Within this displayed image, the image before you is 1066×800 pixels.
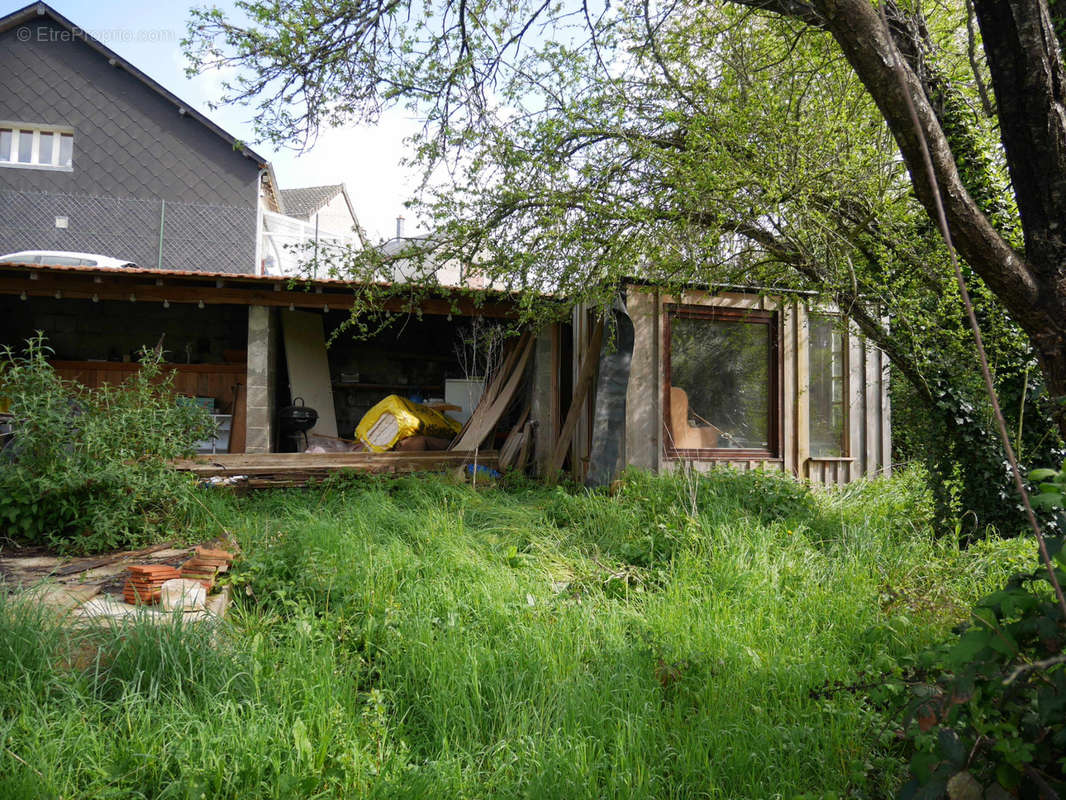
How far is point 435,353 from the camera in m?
12.0

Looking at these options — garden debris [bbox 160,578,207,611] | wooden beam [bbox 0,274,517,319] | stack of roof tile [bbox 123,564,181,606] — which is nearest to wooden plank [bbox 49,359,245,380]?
wooden beam [bbox 0,274,517,319]

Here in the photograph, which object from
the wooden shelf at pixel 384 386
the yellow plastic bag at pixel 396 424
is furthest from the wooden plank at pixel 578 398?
the wooden shelf at pixel 384 386

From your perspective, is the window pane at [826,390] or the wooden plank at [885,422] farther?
the wooden plank at [885,422]

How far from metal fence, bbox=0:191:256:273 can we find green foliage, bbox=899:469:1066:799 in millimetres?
15419

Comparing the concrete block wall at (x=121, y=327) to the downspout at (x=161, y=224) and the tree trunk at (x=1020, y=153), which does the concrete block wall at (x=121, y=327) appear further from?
the tree trunk at (x=1020, y=153)

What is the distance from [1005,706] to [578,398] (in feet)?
21.2

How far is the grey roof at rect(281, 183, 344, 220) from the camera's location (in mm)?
25766

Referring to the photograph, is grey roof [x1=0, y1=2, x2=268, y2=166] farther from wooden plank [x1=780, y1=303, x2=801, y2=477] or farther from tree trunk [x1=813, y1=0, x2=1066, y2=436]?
tree trunk [x1=813, y1=0, x2=1066, y2=436]

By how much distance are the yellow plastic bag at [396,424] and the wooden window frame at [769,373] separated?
345 centimetres

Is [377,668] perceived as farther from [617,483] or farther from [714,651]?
[617,483]

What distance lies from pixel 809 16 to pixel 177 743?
13.1ft

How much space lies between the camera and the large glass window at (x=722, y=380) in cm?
773

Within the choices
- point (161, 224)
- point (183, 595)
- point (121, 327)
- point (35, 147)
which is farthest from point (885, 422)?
point (35, 147)

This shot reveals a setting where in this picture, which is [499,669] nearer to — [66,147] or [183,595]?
[183,595]
